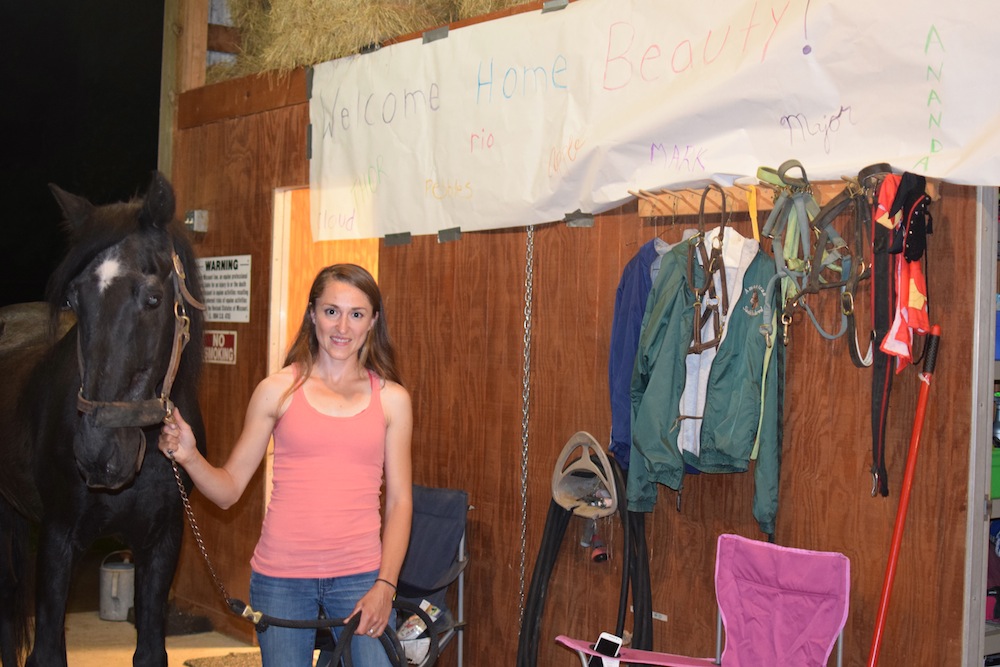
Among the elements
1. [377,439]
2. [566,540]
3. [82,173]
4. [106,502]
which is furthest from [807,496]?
[82,173]

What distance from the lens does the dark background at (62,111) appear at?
259 inches

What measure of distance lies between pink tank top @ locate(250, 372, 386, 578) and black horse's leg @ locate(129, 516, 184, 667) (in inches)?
28.9

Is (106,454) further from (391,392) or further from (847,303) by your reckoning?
(847,303)

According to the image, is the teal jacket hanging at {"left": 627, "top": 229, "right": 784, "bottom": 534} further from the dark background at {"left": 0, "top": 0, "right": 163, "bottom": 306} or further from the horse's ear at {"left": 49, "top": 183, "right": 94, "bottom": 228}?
the dark background at {"left": 0, "top": 0, "right": 163, "bottom": 306}

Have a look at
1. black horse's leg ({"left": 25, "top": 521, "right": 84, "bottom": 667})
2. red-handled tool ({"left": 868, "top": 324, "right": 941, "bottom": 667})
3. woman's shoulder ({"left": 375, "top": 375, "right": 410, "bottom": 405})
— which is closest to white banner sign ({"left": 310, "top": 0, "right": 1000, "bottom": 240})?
red-handled tool ({"left": 868, "top": 324, "right": 941, "bottom": 667})

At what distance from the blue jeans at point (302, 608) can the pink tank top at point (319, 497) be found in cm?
3

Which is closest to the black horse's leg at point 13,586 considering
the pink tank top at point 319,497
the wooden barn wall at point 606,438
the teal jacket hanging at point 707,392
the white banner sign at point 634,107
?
the wooden barn wall at point 606,438

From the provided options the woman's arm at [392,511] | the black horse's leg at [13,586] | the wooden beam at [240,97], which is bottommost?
the black horse's leg at [13,586]

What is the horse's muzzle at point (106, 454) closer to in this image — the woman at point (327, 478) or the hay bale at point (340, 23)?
the woman at point (327, 478)

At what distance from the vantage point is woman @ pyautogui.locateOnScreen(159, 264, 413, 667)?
2260 mm

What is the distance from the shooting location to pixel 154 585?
289cm

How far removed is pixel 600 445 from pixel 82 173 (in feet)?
16.2

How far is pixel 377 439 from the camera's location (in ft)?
7.75

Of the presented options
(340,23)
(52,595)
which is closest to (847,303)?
(52,595)
